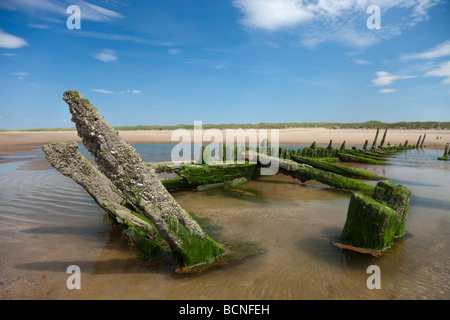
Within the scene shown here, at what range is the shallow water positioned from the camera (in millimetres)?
3648

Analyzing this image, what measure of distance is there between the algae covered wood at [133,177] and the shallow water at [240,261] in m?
0.59

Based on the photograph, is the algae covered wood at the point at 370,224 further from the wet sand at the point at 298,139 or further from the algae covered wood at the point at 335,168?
the wet sand at the point at 298,139

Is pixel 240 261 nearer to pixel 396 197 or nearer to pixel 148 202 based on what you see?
pixel 148 202

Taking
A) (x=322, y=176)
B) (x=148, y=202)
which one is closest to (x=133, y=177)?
(x=148, y=202)

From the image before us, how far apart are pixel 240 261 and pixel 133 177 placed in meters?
2.46

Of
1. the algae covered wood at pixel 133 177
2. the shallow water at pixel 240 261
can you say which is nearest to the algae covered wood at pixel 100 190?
the shallow water at pixel 240 261

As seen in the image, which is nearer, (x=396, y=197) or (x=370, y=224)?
(x=370, y=224)

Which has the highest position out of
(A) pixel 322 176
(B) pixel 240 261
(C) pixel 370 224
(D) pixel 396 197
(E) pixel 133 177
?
(E) pixel 133 177

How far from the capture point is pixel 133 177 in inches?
138

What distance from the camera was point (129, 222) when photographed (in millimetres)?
4766

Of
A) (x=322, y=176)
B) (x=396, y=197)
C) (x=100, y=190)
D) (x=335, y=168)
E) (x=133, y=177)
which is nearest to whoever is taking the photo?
(x=133, y=177)

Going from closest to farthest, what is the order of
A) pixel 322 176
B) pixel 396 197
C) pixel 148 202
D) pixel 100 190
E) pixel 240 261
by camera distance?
pixel 148 202
pixel 240 261
pixel 396 197
pixel 100 190
pixel 322 176

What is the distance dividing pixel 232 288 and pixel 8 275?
3598 millimetres
